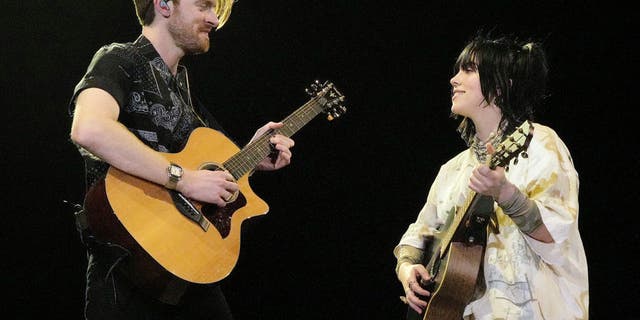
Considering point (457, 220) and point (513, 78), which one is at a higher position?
point (513, 78)

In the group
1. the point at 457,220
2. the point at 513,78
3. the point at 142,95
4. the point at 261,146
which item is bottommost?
the point at 457,220

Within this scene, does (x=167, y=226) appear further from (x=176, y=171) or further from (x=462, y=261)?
(x=462, y=261)

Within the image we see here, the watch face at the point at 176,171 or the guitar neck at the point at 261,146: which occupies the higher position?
the watch face at the point at 176,171

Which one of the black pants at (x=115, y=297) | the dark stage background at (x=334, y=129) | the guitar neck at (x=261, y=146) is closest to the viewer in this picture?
the black pants at (x=115, y=297)

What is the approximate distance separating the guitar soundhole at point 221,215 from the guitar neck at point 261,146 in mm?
148

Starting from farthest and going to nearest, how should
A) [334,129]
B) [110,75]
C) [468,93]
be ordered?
[334,129]
[468,93]
[110,75]

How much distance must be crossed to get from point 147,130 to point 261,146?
48 centimetres

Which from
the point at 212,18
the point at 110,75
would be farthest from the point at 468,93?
the point at 110,75

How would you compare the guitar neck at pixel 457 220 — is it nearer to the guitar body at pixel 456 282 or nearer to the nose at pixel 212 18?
the guitar body at pixel 456 282

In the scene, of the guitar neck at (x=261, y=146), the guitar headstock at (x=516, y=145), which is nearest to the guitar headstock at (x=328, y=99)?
the guitar neck at (x=261, y=146)

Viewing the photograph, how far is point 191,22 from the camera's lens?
2621 millimetres

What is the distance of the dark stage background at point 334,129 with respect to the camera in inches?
152

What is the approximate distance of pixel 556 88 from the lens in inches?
165

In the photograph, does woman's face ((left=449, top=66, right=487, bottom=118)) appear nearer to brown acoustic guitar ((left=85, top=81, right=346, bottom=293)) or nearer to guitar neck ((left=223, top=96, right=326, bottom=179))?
guitar neck ((left=223, top=96, right=326, bottom=179))
